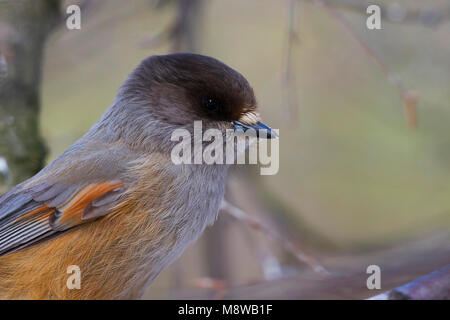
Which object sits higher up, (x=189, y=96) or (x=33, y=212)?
(x=189, y=96)

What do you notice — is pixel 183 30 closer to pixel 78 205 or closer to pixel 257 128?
pixel 257 128

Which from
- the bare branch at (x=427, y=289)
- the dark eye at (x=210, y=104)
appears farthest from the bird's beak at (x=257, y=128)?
the bare branch at (x=427, y=289)

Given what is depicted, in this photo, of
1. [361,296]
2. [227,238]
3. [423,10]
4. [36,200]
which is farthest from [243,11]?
[361,296]

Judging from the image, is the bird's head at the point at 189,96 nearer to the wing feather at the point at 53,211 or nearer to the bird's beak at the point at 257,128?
the bird's beak at the point at 257,128

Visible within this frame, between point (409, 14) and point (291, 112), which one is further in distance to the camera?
point (291, 112)

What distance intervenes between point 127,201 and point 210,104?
20.9 inches

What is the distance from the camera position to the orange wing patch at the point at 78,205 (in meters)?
2.29

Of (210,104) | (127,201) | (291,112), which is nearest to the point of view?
(127,201)

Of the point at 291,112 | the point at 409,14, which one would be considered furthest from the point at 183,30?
the point at 409,14

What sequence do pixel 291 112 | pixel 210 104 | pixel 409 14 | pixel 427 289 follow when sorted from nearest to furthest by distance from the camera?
1. pixel 427 289
2. pixel 210 104
3. pixel 409 14
4. pixel 291 112

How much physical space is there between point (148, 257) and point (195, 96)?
0.69 metres

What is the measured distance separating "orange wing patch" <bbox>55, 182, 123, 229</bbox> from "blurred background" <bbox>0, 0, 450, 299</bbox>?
1.92 feet

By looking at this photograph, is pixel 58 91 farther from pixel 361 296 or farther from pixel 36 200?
pixel 361 296

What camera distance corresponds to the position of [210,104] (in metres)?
2.39
